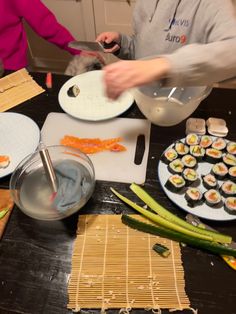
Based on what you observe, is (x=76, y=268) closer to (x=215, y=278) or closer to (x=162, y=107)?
(x=215, y=278)

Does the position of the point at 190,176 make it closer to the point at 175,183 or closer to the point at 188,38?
the point at 175,183

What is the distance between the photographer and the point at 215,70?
82 cm

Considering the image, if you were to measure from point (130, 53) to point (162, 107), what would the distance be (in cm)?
50

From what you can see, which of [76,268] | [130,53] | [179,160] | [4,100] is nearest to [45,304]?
[76,268]

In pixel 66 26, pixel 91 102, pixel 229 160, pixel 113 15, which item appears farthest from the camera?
pixel 66 26

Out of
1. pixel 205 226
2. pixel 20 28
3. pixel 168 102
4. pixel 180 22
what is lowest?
pixel 205 226

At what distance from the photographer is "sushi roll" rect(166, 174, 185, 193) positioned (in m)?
0.92

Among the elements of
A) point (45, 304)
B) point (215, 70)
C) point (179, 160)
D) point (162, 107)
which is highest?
point (215, 70)

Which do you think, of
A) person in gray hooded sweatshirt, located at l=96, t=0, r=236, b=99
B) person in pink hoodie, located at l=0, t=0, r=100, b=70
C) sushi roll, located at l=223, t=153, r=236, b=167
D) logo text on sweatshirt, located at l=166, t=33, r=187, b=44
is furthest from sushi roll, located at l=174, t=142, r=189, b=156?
person in pink hoodie, located at l=0, t=0, r=100, b=70

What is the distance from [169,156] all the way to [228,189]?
0.21m

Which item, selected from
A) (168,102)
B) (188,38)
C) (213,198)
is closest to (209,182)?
(213,198)

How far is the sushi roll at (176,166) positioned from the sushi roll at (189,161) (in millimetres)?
14

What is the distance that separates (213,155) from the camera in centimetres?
99

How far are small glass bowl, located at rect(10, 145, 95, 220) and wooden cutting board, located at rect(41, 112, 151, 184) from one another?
3.0 inches
